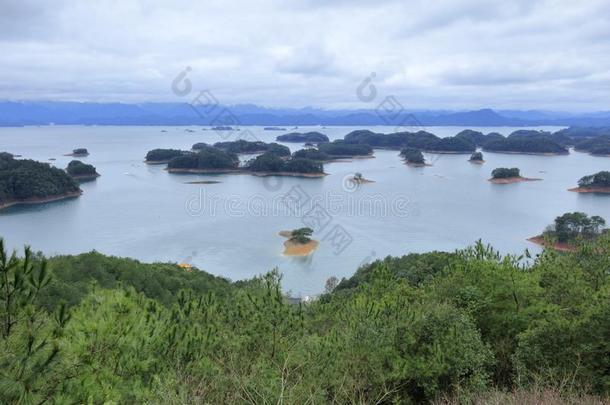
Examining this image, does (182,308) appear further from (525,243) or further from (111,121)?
(111,121)

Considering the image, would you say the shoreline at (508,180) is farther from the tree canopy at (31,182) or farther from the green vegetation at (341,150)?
the tree canopy at (31,182)

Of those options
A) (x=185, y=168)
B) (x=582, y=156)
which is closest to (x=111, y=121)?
(x=185, y=168)

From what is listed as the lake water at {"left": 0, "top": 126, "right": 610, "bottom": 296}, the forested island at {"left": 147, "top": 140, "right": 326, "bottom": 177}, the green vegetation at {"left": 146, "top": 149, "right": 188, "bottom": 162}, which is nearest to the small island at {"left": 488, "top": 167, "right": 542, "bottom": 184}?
the lake water at {"left": 0, "top": 126, "right": 610, "bottom": 296}

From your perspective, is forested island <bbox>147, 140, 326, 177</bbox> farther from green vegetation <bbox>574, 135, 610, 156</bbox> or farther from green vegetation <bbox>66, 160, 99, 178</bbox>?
green vegetation <bbox>574, 135, 610, 156</bbox>

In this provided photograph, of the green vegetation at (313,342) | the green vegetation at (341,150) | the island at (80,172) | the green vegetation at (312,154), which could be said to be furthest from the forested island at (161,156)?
the green vegetation at (313,342)

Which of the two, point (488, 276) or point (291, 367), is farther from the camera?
point (488, 276)
